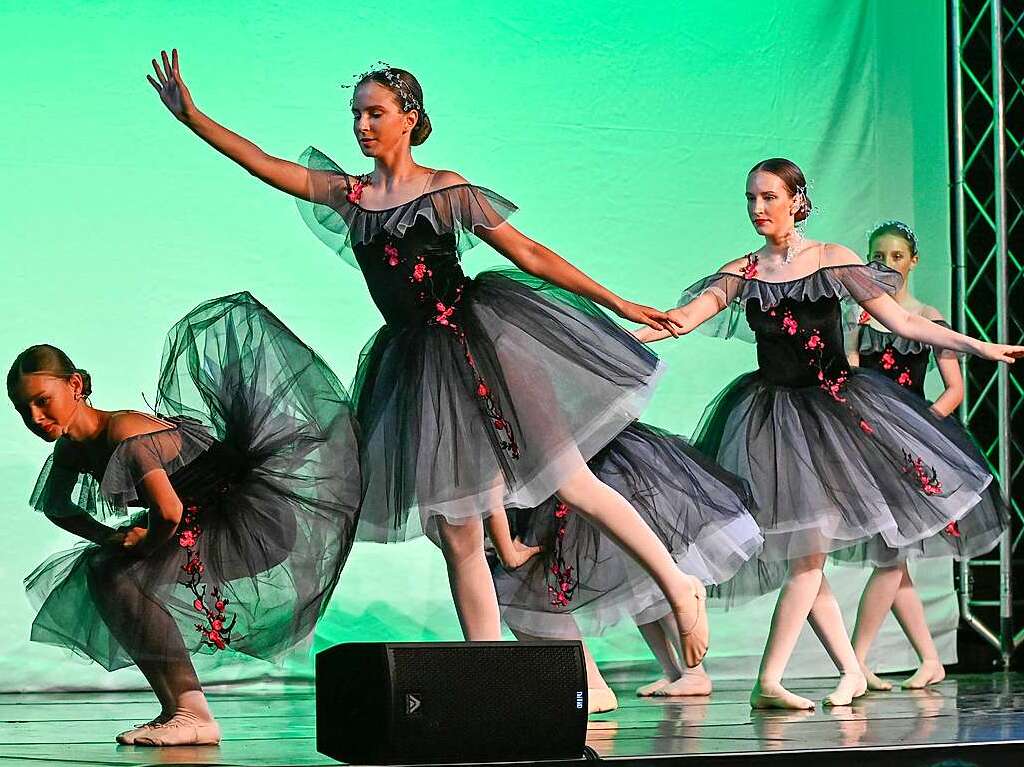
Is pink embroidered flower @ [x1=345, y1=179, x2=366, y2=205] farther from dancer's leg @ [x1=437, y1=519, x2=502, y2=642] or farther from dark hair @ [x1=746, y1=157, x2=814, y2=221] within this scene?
dark hair @ [x1=746, y1=157, x2=814, y2=221]

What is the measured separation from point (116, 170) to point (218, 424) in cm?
173

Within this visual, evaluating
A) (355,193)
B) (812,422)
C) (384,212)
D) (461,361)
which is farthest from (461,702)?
(812,422)

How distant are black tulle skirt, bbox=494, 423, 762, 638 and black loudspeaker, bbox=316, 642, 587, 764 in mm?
1259

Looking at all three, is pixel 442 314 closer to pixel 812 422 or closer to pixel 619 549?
pixel 619 549

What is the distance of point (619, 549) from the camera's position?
361 centimetres

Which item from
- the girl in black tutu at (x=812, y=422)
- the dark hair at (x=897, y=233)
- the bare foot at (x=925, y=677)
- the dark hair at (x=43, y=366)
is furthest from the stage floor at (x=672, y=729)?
the dark hair at (x=897, y=233)

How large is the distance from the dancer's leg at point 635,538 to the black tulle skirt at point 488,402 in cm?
5

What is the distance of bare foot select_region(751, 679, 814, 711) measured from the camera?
3.56 m

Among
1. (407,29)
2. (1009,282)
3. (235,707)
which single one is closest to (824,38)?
(1009,282)

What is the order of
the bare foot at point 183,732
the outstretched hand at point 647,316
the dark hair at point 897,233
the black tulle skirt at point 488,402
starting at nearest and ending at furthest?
the bare foot at point 183,732, the black tulle skirt at point 488,402, the outstretched hand at point 647,316, the dark hair at point 897,233

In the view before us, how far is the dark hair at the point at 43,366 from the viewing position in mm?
2928

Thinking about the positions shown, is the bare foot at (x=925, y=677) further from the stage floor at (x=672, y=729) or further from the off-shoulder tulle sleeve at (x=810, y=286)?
the off-shoulder tulle sleeve at (x=810, y=286)

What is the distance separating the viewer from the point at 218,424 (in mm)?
2945

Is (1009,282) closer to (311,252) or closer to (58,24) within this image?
(311,252)
